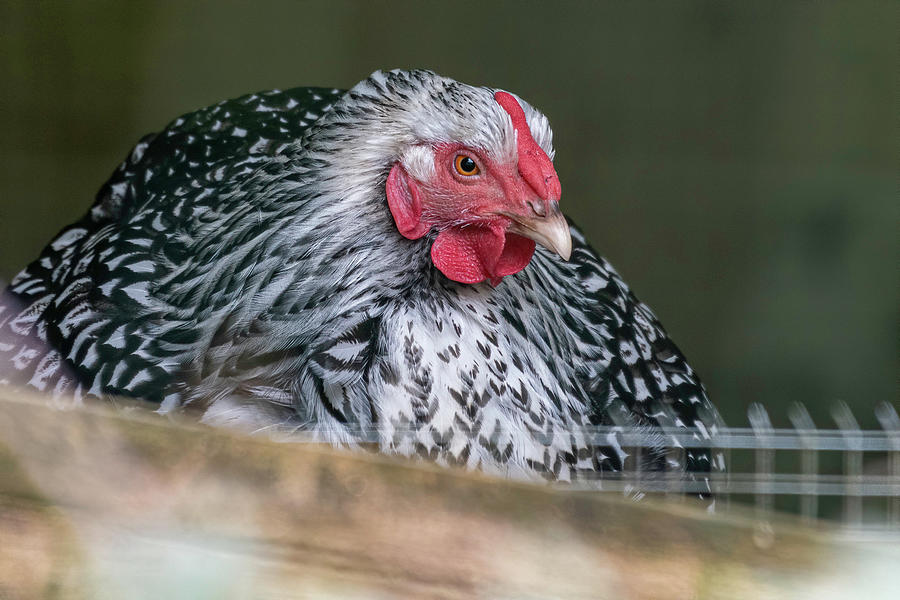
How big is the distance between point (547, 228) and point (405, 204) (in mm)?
238

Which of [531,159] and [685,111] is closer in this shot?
[531,159]

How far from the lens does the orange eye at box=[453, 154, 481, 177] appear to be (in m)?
1.56

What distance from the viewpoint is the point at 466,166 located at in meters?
1.56

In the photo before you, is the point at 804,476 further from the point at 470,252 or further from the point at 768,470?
the point at 470,252

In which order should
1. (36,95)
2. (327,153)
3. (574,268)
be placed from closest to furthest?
(327,153), (574,268), (36,95)

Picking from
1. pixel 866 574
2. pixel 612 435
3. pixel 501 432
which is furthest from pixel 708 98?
pixel 866 574

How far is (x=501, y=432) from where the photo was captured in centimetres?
152

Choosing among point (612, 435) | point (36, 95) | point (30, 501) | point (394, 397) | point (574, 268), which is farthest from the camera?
point (36, 95)

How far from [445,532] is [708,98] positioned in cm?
287

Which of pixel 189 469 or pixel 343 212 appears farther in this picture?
pixel 343 212

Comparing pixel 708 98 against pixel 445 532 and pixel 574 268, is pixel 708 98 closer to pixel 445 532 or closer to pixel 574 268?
pixel 574 268

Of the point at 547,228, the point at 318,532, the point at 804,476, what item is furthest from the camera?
the point at 547,228

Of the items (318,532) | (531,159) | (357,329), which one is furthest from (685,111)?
(318,532)

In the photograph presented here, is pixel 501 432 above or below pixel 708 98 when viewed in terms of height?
below
